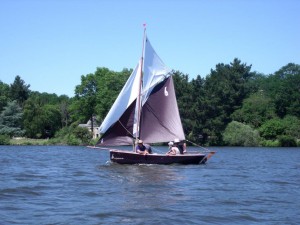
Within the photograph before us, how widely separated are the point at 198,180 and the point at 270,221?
1025 centimetres

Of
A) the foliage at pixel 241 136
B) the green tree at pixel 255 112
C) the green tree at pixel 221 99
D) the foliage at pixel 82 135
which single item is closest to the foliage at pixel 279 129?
the foliage at pixel 241 136

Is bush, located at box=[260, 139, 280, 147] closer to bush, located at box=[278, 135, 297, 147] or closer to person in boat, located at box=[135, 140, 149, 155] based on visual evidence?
bush, located at box=[278, 135, 297, 147]

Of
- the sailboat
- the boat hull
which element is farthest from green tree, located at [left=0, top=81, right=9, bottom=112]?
the boat hull

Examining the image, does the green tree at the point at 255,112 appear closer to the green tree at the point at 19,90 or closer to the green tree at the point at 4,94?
the green tree at the point at 4,94

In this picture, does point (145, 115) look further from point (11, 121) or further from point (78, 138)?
point (11, 121)

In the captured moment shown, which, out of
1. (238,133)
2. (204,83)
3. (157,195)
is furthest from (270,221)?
(204,83)

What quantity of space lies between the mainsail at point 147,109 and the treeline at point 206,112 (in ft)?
163

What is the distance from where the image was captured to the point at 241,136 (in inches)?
3221

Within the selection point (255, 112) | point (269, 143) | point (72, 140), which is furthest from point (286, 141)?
point (72, 140)

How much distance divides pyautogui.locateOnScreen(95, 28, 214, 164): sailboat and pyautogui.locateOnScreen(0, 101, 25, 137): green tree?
62.3 metres

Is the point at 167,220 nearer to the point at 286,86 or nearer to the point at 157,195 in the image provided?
the point at 157,195

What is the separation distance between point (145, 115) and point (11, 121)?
2585 inches

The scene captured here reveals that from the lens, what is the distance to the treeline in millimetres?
83938

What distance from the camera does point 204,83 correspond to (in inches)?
3804
